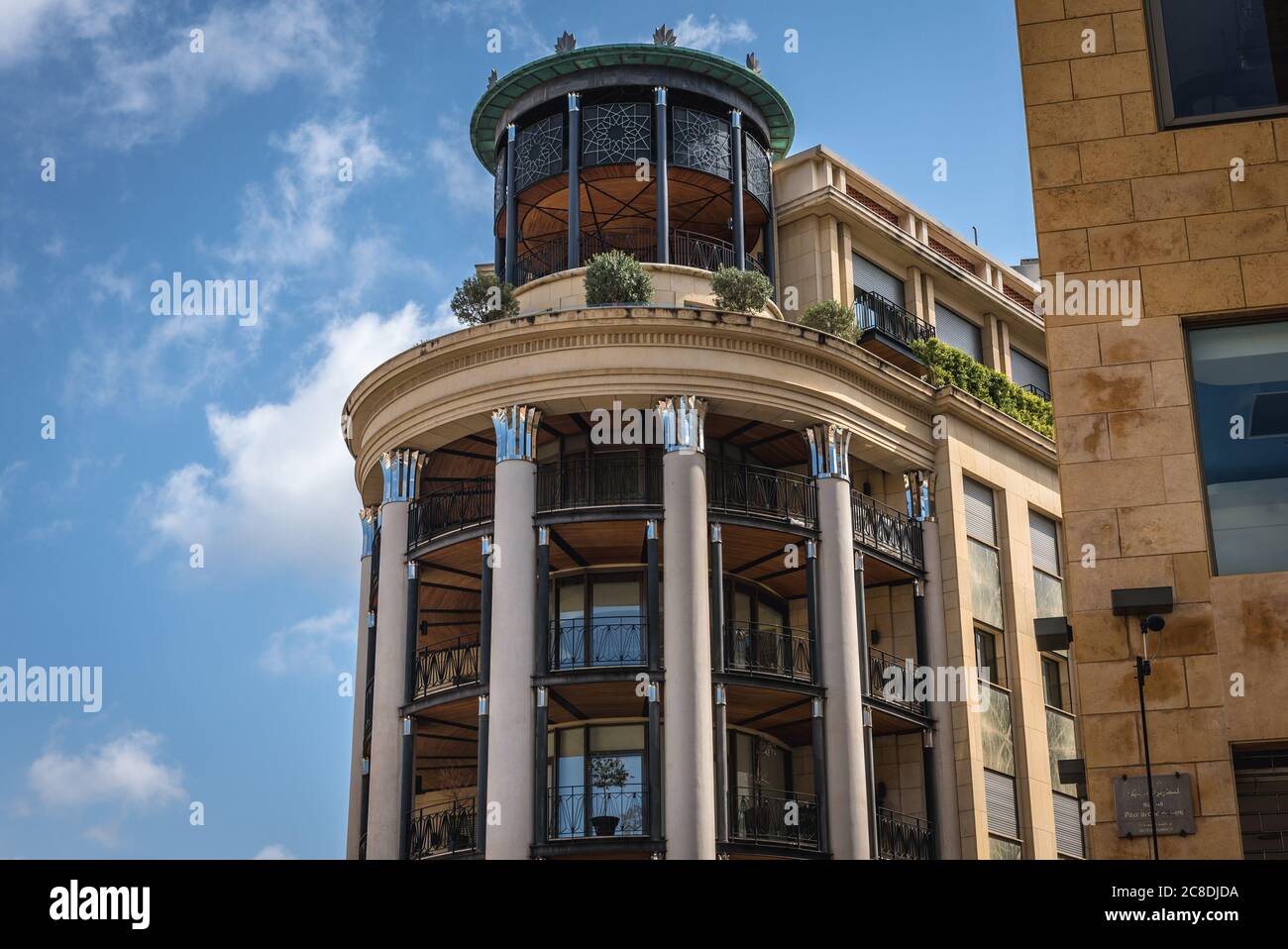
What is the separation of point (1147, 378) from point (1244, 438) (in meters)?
1.24

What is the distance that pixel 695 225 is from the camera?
156 ft

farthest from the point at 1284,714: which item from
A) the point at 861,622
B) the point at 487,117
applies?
the point at 487,117

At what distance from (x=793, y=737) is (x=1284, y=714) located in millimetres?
25057

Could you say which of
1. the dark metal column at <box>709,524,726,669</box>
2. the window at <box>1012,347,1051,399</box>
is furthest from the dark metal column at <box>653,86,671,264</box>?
the window at <box>1012,347,1051,399</box>

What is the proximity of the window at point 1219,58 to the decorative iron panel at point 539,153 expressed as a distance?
26546mm

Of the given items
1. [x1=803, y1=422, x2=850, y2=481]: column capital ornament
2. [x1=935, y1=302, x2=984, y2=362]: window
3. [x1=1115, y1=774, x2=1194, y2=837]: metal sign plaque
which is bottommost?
[x1=1115, y1=774, x2=1194, y2=837]: metal sign plaque

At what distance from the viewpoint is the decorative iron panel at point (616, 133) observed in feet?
144

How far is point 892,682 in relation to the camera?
135 feet

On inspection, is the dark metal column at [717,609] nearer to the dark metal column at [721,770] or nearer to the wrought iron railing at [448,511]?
the dark metal column at [721,770]

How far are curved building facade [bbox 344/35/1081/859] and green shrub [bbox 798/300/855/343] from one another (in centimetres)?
147

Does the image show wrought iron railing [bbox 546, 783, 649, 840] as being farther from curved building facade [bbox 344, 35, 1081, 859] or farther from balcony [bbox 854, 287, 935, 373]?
balcony [bbox 854, 287, 935, 373]

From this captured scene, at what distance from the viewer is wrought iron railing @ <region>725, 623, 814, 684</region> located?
125 feet
